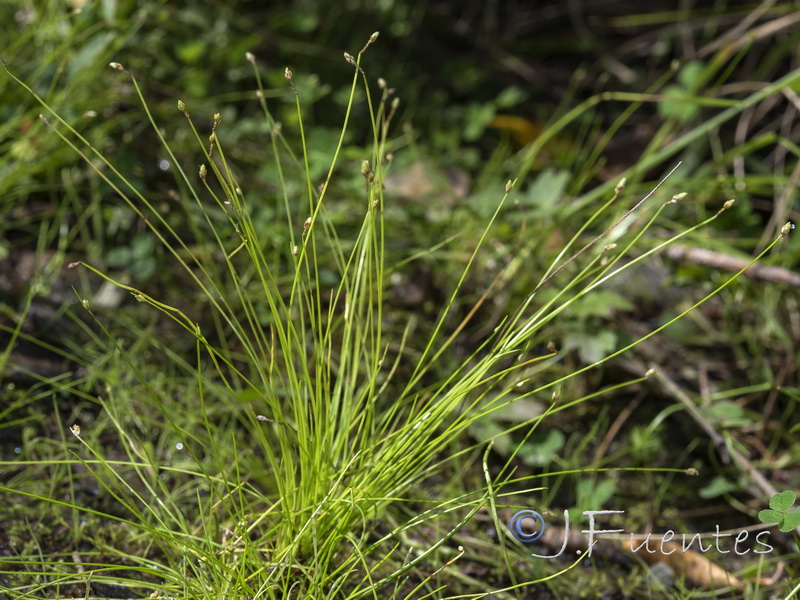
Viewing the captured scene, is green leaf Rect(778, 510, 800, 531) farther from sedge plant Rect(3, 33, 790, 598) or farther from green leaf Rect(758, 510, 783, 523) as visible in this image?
sedge plant Rect(3, 33, 790, 598)

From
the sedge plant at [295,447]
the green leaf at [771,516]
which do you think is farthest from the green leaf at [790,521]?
the sedge plant at [295,447]

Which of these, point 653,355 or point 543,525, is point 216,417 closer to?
point 543,525

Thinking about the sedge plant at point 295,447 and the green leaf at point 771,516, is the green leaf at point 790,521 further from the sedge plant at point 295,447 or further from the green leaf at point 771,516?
the sedge plant at point 295,447

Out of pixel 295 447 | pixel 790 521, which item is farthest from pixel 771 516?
pixel 295 447

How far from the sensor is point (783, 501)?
3.67 ft

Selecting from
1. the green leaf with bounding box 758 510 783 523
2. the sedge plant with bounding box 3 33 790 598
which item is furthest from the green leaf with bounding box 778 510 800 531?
the sedge plant with bounding box 3 33 790 598

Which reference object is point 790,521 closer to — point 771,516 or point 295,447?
point 771,516

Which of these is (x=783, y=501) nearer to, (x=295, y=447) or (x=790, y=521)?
(x=790, y=521)

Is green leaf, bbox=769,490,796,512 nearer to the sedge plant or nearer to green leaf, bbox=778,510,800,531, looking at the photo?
green leaf, bbox=778,510,800,531

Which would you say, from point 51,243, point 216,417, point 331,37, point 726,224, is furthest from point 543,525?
point 331,37

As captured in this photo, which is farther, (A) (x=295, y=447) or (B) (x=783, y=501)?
(A) (x=295, y=447)

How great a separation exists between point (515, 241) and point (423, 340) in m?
0.31

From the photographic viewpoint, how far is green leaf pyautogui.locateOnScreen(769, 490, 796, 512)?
111cm

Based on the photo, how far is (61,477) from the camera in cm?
130
